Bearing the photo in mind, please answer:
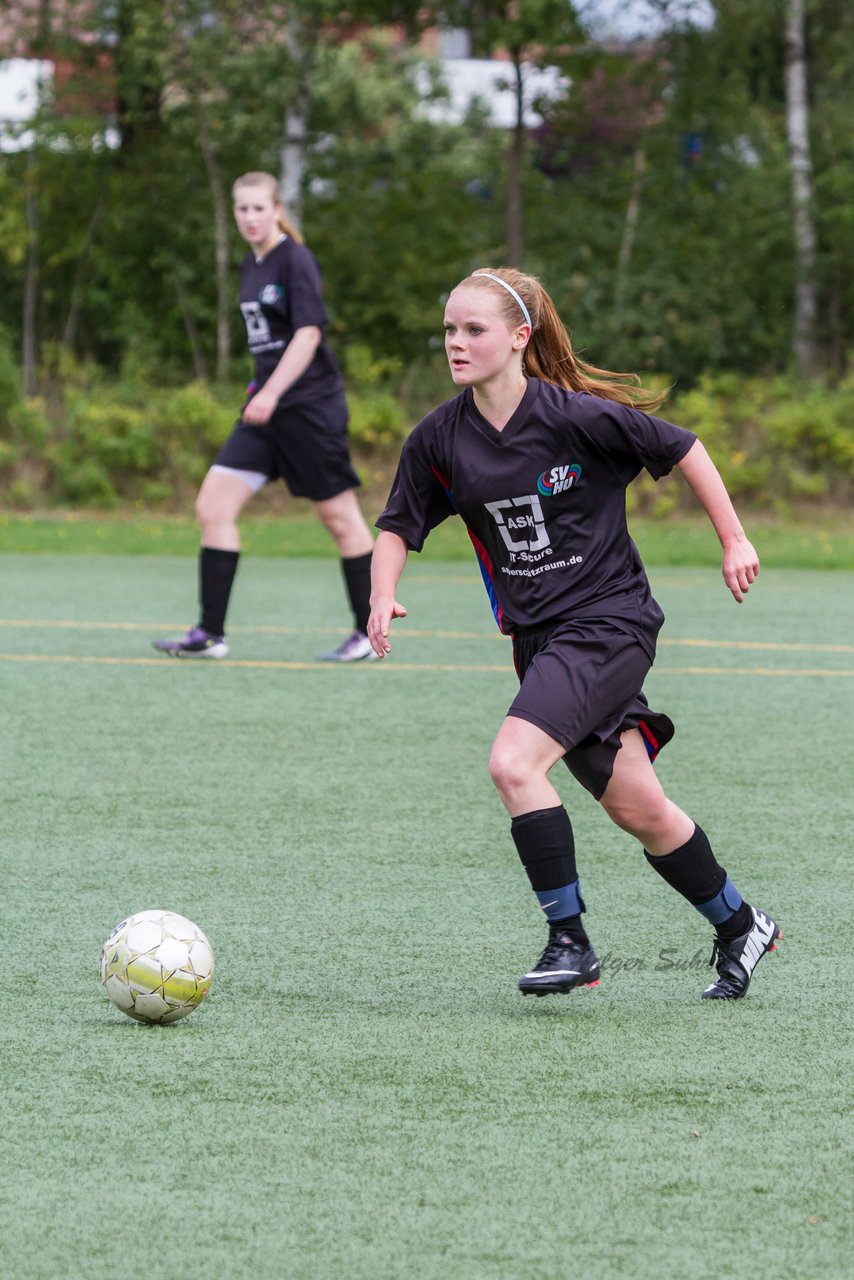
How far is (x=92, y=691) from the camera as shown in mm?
8227

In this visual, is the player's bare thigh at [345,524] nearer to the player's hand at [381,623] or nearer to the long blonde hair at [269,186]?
the long blonde hair at [269,186]

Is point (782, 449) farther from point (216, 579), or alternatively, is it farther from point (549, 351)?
point (549, 351)

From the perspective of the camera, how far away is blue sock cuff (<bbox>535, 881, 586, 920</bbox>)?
3.88m

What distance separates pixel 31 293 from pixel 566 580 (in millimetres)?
18979

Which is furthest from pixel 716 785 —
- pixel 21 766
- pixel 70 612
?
pixel 70 612

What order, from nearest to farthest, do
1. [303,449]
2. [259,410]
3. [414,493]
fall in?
[414,493], [259,410], [303,449]

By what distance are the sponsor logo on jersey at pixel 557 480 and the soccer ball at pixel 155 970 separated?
121 centimetres

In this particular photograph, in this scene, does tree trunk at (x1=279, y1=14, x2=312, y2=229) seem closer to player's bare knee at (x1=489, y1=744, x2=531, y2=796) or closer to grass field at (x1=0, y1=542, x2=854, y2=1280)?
grass field at (x1=0, y1=542, x2=854, y2=1280)

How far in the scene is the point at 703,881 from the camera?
4.01m

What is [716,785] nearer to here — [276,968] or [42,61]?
[276,968]

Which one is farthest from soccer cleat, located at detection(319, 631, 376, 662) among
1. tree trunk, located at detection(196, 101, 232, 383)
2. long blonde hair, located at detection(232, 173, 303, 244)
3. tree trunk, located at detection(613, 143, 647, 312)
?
tree trunk, located at detection(613, 143, 647, 312)

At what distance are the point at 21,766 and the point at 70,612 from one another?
4.59 metres

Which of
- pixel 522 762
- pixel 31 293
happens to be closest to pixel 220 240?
pixel 31 293

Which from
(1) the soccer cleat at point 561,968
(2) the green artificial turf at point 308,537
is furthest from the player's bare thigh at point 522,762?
(2) the green artificial turf at point 308,537
